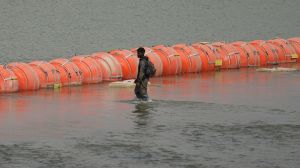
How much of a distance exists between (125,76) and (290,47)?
50.9ft

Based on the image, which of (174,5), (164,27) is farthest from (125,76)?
(174,5)

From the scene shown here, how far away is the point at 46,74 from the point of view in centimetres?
3953

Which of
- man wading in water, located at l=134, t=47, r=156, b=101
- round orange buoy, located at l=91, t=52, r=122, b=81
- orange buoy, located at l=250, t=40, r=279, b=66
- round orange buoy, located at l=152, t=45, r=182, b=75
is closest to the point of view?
man wading in water, located at l=134, t=47, r=156, b=101

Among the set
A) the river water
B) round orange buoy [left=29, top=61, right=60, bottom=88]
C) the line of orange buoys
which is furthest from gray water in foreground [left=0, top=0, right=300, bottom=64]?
the river water

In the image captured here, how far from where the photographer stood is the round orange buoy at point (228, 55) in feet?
164

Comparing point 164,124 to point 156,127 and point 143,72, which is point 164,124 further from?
point 143,72

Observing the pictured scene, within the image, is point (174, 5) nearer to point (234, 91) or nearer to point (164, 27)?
point (164, 27)

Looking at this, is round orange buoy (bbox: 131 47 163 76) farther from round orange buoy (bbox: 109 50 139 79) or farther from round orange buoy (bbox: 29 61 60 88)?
round orange buoy (bbox: 29 61 60 88)

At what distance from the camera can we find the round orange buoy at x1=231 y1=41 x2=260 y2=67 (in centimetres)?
5131

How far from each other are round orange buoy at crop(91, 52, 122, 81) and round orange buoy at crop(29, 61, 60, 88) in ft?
10.0

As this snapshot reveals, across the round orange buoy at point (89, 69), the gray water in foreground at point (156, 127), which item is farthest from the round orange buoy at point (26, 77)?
the round orange buoy at point (89, 69)

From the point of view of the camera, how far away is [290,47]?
5575cm

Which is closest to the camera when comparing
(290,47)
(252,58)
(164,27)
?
(252,58)

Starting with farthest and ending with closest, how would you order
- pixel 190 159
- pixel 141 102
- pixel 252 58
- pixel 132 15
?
1. pixel 132 15
2. pixel 252 58
3. pixel 141 102
4. pixel 190 159
